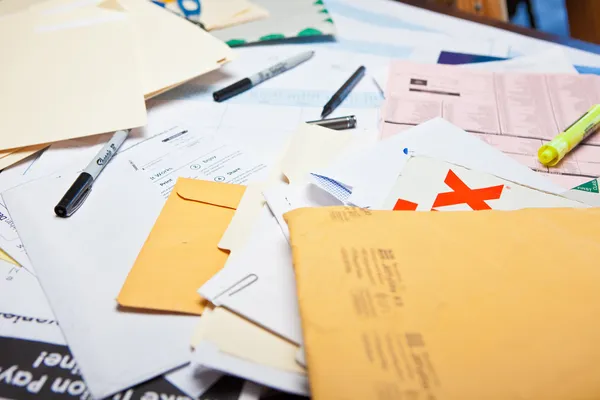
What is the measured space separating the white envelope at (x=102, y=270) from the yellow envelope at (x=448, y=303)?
13 cm

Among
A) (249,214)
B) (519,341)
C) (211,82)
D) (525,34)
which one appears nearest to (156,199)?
(249,214)

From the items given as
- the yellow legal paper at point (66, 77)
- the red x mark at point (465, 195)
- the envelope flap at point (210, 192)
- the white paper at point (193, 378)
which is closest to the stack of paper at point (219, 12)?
the yellow legal paper at point (66, 77)

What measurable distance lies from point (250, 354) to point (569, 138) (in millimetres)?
475

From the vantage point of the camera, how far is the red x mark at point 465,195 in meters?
0.52

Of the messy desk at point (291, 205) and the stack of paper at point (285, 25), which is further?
the stack of paper at point (285, 25)

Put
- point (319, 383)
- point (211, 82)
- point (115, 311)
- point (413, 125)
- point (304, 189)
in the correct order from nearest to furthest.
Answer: point (319, 383) → point (115, 311) → point (304, 189) → point (413, 125) → point (211, 82)

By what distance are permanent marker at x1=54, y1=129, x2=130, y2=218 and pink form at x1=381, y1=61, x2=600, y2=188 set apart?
1.10ft

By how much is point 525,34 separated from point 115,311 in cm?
78

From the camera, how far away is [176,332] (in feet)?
1.44

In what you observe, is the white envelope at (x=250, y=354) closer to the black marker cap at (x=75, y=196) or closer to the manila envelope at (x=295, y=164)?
the manila envelope at (x=295, y=164)

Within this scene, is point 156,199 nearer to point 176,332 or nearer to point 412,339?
point 176,332

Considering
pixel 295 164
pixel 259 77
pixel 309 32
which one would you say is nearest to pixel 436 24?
pixel 309 32

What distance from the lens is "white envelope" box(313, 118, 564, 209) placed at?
546 mm

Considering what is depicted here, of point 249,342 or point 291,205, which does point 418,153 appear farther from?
point 249,342
